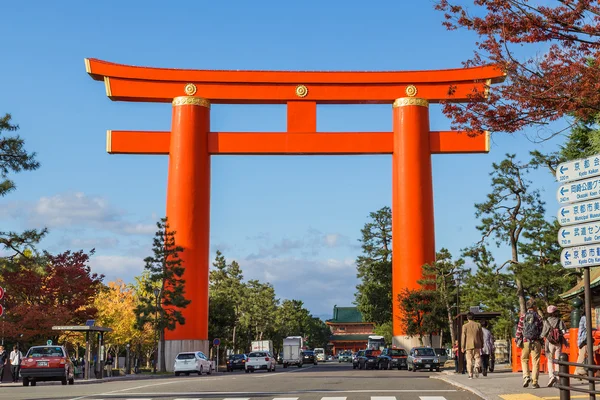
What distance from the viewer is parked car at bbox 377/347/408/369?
4984 cm

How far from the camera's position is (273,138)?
45312 mm

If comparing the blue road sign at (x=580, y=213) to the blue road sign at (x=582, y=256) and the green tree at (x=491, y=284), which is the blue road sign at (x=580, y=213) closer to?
the blue road sign at (x=582, y=256)

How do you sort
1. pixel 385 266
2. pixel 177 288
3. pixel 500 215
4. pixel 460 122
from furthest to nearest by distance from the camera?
pixel 385 266 → pixel 177 288 → pixel 500 215 → pixel 460 122

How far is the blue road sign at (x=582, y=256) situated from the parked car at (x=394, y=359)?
3944 cm

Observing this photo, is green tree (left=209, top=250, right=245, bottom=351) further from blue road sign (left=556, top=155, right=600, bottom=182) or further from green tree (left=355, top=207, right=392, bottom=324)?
blue road sign (left=556, top=155, right=600, bottom=182)

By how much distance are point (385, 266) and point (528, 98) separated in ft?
229

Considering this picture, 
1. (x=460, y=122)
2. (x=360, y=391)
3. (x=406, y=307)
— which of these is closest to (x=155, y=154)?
(x=406, y=307)

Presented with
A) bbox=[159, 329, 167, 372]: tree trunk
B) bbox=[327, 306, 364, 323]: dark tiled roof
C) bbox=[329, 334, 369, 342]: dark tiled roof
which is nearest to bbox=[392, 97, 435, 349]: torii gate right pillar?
bbox=[159, 329, 167, 372]: tree trunk

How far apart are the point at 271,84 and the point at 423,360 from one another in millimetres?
16987

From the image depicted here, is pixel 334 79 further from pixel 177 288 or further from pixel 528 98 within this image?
pixel 528 98

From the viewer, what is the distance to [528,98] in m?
12.4

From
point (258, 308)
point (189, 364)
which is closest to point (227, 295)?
point (258, 308)

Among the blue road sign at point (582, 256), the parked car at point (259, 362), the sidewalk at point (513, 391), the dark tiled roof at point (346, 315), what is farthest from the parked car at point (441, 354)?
the dark tiled roof at point (346, 315)

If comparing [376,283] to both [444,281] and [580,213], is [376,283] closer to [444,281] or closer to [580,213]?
[444,281]
